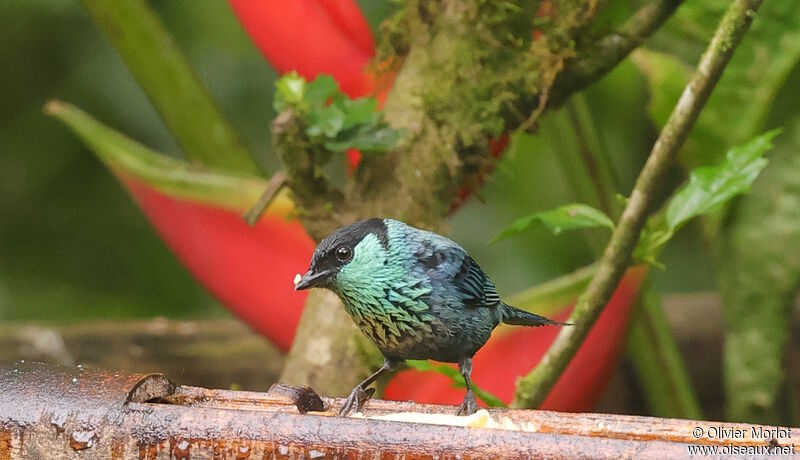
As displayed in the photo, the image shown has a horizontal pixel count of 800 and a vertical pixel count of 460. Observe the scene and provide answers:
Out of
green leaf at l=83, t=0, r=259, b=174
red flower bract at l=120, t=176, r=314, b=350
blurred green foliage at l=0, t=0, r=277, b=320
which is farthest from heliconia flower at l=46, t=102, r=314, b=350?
blurred green foliage at l=0, t=0, r=277, b=320

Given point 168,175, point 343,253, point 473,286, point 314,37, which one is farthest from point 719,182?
point 168,175

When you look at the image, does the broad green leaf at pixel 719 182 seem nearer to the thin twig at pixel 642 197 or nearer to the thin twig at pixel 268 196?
the thin twig at pixel 642 197

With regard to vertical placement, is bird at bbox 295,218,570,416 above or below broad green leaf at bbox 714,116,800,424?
above

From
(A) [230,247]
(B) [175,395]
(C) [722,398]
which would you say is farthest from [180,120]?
(C) [722,398]

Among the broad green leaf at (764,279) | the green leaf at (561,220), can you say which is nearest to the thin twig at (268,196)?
the green leaf at (561,220)

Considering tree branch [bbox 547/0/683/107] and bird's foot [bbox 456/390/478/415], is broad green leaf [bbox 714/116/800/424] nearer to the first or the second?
tree branch [bbox 547/0/683/107]

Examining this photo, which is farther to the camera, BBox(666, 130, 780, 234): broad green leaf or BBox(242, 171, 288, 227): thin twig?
BBox(242, 171, 288, 227): thin twig
